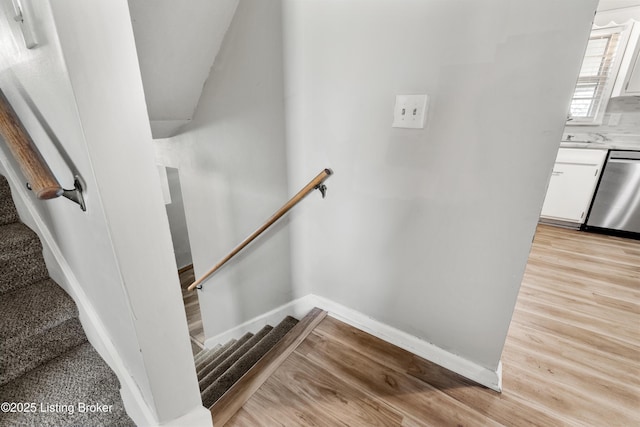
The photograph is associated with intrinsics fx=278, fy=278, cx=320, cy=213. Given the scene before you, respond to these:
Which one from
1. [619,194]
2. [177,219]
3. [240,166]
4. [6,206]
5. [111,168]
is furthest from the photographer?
[177,219]

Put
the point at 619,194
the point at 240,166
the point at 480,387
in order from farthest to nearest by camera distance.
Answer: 1. the point at 619,194
2. the point at 240,166
3. the point at 480,387

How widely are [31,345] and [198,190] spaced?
117 cm

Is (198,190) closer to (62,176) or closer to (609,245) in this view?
(62,176)

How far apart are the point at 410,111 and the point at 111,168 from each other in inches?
40.8

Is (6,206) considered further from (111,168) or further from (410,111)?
(410,111)

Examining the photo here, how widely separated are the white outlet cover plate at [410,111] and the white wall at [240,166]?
0.67 metres

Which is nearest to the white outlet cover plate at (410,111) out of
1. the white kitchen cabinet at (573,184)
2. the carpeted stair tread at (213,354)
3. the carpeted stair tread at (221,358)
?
the carpeted stair tread at (221,358)

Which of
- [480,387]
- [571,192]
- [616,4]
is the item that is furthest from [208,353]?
[616,4]

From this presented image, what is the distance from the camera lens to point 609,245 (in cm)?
275

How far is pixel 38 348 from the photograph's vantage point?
1.09 metres

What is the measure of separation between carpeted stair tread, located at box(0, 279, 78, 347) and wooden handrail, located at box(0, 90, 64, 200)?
2.37 feet

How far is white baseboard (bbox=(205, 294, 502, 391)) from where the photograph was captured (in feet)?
4.06

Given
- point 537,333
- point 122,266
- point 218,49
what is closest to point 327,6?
point 218,49

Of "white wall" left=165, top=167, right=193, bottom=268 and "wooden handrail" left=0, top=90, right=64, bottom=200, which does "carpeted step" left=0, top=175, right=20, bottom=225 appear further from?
"white wall" left=165, top=167, right=193, bottom=268
